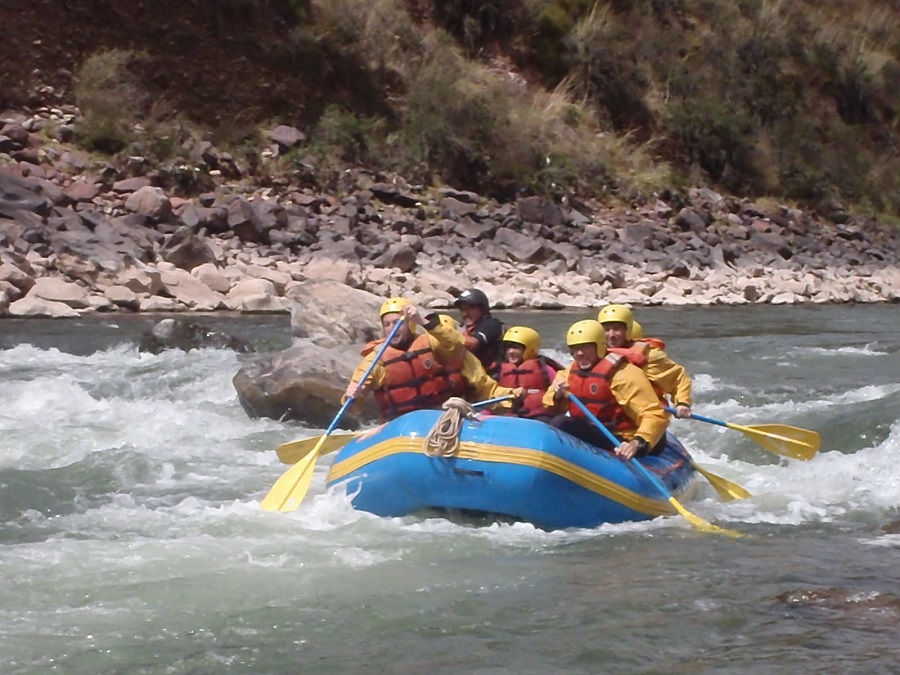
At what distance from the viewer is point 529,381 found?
665 centimetres

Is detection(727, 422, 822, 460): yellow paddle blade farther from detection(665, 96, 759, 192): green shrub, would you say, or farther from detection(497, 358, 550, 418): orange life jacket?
detection(665, 96, 759, 192): green shrub

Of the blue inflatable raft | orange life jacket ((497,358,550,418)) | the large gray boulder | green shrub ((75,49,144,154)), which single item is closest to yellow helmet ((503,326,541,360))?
orange life jacket ((497,358,550,418))

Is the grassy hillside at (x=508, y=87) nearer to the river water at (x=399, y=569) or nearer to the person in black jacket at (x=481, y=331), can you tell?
the river water at (x=399, y=569)

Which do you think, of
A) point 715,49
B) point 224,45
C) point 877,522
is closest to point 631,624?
point 877,522

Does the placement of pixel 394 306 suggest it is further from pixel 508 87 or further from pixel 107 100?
pixel 508 87

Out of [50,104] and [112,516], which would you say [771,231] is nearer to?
[50,104]

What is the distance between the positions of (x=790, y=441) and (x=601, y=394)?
1.43 meters

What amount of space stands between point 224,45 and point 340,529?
19.5 metres

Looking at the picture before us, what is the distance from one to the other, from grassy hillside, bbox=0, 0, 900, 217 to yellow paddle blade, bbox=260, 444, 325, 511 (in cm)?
1469

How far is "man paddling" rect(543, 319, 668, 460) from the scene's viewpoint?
621 cm

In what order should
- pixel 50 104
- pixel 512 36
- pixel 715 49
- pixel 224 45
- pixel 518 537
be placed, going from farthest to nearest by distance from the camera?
1. pixel 715 49
2. pixel 512 36
3. pixel 224 45
4. pixel 50 104
5. pixel 518 537

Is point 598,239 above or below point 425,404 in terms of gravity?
below

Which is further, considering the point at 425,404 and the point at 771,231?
the point at 771,231

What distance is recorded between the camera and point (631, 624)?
13.9ft
